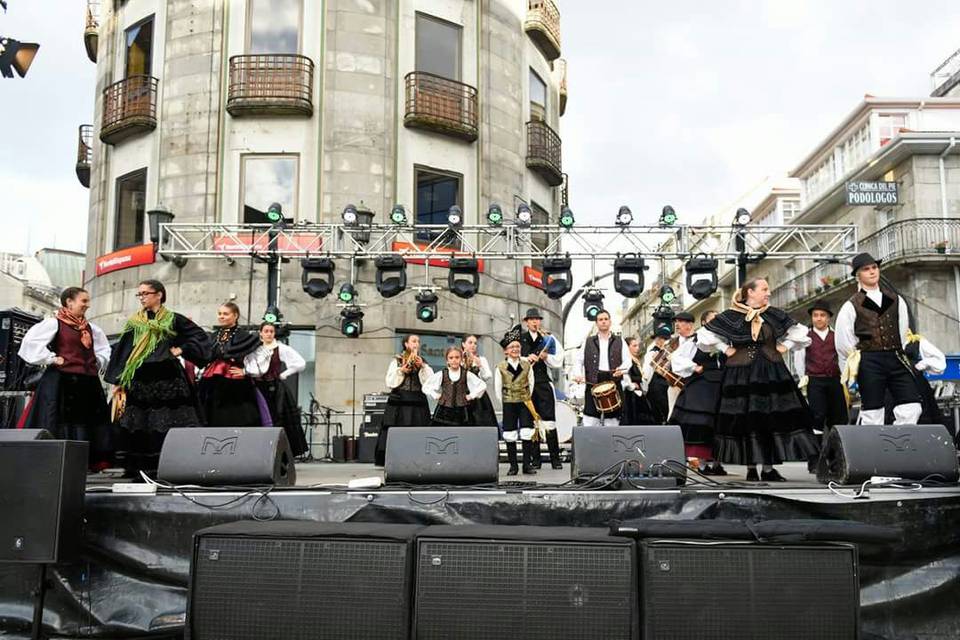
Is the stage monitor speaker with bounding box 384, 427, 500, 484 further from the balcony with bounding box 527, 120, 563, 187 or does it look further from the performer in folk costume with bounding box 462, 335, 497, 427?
the balcony with bounding box 527, 120, 563, 187

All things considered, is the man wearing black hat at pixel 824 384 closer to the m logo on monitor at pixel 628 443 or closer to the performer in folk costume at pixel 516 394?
the performer in folk costume at pixel 516 394

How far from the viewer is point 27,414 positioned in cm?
659

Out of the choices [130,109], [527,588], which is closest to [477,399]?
[527,588]

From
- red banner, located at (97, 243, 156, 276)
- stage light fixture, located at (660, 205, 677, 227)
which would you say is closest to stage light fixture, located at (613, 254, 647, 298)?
stage light fixture, located at (660, 205, 677, 227)

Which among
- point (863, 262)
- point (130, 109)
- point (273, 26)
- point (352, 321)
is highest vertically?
point (273, 26)

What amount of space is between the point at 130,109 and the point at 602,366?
13.8 meters

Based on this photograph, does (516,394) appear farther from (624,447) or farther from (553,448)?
(624,447)

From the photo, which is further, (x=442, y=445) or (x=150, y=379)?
(x=150, y=379)

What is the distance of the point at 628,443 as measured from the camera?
5273mm

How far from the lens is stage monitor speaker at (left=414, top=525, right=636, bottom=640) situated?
334 cm

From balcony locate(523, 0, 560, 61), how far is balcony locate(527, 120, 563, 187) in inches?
84.5

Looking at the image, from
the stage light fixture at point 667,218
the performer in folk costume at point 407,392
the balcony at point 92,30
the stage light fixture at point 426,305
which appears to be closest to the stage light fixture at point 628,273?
the stage light fixture at point 667,218

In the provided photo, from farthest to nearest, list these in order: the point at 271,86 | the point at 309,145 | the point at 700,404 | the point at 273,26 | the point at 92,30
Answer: the point at 92,30 → the point at 273,26 → the point at 309,145 → the point at 271,86 → the point at 700,404

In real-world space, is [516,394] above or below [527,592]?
above
